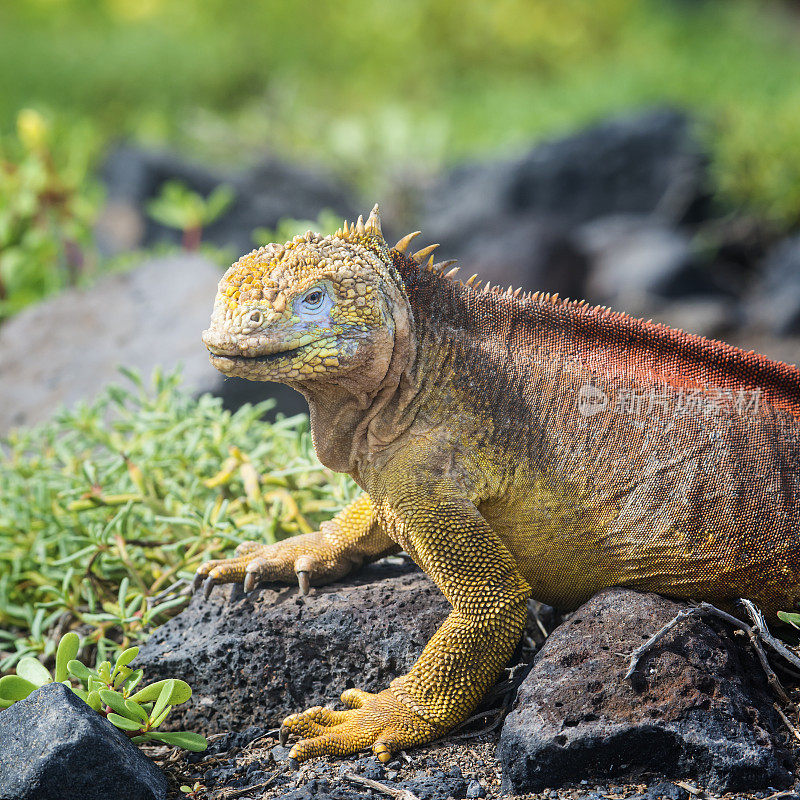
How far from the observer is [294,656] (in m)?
2.61

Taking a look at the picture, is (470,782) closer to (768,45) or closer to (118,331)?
(118,331)

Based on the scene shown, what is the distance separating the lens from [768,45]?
1577 centimetres

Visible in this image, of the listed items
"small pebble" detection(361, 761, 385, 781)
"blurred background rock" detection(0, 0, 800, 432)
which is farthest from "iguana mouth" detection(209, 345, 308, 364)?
"blurred background rock" detection(0, 0, 800, 432)

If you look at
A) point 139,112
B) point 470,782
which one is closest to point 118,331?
point 470,782

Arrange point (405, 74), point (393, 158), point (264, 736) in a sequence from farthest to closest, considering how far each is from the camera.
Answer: point (405, 74) < point (393, 158) < point (264, 736)

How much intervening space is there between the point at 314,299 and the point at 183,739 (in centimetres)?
119

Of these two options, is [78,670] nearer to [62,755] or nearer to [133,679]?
[133,679]

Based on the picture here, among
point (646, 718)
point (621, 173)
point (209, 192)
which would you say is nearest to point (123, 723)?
point (646, 718)

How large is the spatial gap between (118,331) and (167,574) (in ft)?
6.93

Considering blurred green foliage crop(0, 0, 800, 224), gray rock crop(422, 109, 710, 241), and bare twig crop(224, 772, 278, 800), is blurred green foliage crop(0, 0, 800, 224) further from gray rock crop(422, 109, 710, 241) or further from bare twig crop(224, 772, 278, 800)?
bare twig crop(224, 772, 278, 800)

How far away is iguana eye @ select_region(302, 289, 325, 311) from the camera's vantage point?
2.29m

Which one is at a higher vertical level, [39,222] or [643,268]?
[643,268]

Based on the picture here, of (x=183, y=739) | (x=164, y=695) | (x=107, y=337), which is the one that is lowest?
(x=183, y=739)

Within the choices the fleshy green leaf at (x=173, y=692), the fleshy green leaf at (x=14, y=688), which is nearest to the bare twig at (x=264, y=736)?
the fleshy green leaf at (x=173, y=692)
